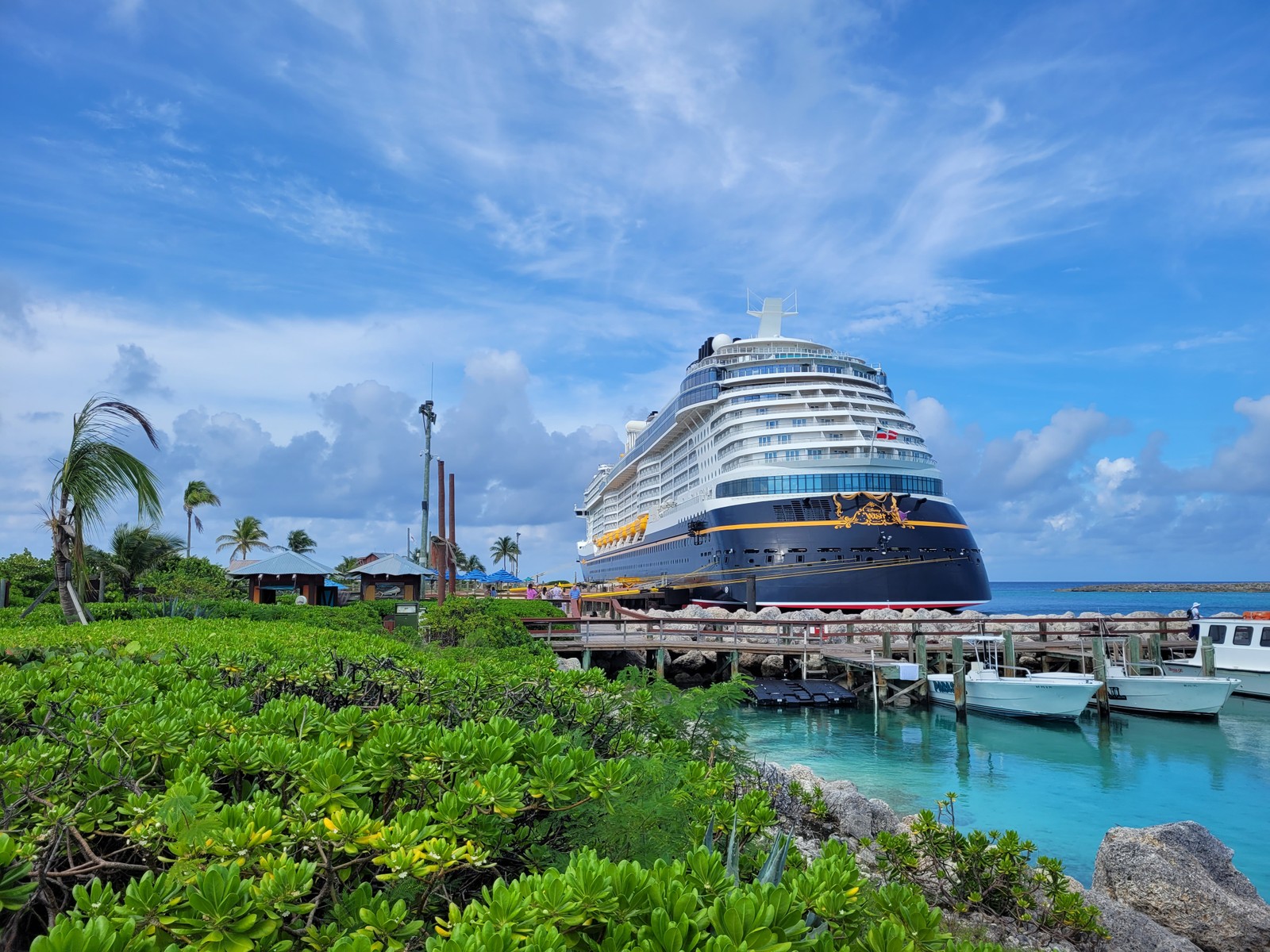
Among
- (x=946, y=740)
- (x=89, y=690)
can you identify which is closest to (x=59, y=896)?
(x=89, y=690)

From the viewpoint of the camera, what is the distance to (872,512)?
104ft

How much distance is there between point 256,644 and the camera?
6527 mm

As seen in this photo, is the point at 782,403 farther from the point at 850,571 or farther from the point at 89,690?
the point at 89,690

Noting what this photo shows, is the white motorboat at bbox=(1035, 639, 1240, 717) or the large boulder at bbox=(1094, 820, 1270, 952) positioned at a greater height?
the large boulder at bbox=(1094, 820, 1270, 952)

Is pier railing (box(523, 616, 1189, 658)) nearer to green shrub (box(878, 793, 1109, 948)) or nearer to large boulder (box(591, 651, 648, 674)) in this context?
large boulder (box(591, 651, 648, 674))

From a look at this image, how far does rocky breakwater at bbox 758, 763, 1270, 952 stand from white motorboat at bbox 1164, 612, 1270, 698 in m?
17.6

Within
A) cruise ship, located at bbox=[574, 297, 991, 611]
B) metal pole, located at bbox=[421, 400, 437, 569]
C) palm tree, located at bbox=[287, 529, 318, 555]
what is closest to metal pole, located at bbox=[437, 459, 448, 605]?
metal pole, located at bbox=[421, 400, 437, 569]

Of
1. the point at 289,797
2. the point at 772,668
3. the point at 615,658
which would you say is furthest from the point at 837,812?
the point at 615,658

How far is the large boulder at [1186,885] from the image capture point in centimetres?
611

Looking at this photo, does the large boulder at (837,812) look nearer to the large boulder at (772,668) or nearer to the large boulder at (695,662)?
the large boulder at (772,668)

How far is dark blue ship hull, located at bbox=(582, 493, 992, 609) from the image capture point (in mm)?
31359

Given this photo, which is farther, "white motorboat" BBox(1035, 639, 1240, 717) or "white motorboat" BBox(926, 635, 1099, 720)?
"white motorboat" BBox(1035, 639, 1240, 717)

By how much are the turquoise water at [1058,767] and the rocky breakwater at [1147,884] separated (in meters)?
2.44

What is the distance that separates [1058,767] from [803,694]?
6.89 metres
